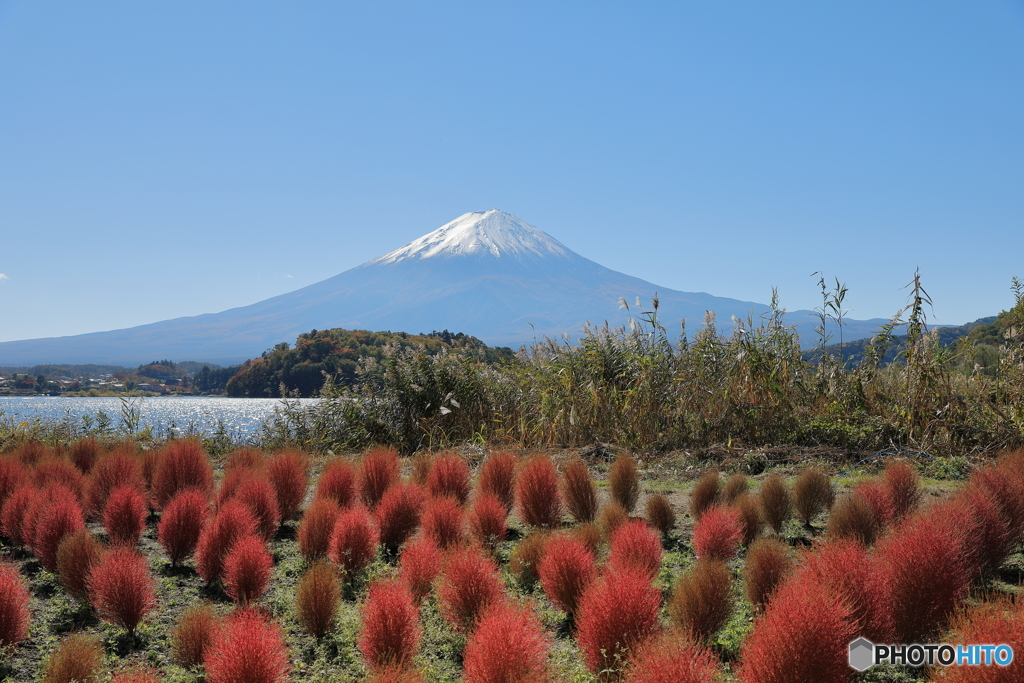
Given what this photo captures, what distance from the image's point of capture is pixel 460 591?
3.03 m

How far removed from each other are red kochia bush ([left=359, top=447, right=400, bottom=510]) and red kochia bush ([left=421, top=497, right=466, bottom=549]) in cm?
131

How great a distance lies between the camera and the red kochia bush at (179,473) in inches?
226

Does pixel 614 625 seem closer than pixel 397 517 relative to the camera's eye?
Yes

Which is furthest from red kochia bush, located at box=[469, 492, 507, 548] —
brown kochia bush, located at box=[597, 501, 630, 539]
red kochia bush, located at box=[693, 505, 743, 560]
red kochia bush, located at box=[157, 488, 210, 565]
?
red kochia bush, located at box=[157, 488, 210, 565]

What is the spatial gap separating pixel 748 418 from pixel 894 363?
6.99ft

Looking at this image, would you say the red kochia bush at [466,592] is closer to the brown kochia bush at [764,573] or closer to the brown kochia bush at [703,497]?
the brown kochia bush at [764,573]

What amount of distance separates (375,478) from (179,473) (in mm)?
1938

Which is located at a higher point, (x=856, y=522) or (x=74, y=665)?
(x=74, y=665)

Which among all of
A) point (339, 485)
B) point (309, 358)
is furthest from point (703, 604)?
point (309, 358)

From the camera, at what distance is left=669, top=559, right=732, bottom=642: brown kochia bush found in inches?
111

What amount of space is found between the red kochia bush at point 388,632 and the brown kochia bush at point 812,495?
3.36 m

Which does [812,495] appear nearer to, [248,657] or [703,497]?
[703,497]

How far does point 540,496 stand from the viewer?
16.0ft

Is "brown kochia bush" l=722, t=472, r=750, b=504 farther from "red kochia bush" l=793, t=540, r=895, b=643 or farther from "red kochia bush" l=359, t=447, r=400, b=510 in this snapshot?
"red kochia bush" l=359, t=447, r=400, b=510
